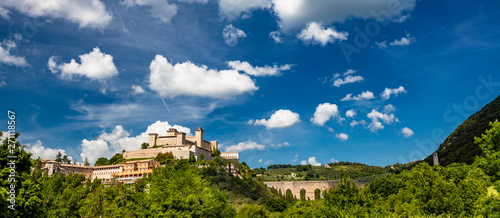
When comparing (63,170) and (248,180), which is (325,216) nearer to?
(248,180)

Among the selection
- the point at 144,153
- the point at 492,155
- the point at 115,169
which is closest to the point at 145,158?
the point at 144,153

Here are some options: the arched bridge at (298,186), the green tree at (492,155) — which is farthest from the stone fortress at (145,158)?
the green tree at (492,155)

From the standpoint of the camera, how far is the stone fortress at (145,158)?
114238 millimetres

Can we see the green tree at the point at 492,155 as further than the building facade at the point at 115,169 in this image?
No

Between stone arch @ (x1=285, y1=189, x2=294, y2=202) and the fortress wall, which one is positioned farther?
the fortress wall

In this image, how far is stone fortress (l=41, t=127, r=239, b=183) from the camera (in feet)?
375

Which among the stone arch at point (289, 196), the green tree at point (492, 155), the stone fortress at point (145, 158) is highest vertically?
the stone fortress at point (145, 158)

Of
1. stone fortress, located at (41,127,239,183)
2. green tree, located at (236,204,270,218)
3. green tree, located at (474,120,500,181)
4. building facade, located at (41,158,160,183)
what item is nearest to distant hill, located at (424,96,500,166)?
green tree, located at (236,204,270,218)

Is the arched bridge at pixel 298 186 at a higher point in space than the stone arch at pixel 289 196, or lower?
higher

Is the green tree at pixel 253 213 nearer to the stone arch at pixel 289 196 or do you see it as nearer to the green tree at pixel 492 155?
the green tree at pixel 492 155

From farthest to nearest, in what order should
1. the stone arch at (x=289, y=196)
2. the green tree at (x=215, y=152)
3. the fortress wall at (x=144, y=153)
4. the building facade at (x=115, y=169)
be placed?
1. the green tree at (x=215, y=152)
2. the fortress wall at (x=144, y=153)
3. the building facade at (x=115, y=169)
4. the stone arch at (x=289, y=196)

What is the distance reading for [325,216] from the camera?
19.1 meters

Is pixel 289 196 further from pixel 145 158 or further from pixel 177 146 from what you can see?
pixel 145 158

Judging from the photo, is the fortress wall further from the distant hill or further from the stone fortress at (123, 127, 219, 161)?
the distant hill
